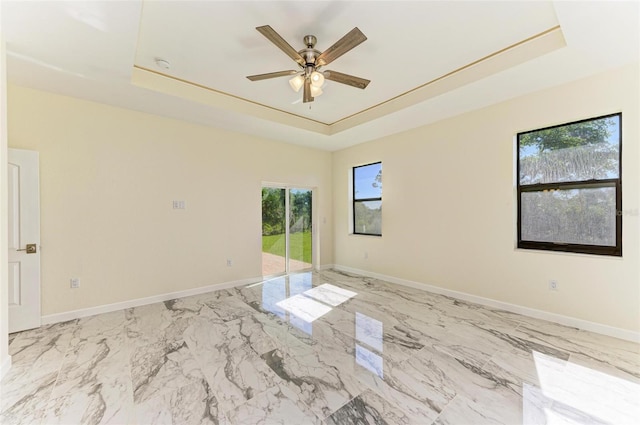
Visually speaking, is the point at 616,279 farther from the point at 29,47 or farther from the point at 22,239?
the point at 22,239

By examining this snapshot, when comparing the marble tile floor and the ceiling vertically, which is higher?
the ceiling

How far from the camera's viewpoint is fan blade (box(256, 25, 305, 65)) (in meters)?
1.96

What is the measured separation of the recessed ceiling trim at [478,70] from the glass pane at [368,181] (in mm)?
1381

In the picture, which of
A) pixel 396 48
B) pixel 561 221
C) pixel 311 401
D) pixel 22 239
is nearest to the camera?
pixel 311 401

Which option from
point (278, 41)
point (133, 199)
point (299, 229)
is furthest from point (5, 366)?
point (299, 229)

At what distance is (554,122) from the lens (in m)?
3.09

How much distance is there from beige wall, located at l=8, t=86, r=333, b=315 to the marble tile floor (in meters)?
0.63

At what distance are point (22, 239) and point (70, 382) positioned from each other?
201 centimetres

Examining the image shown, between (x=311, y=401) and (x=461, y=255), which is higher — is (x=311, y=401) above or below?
below

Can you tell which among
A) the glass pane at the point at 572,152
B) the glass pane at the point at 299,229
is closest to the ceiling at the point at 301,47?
the glass pane at the point at 572,152

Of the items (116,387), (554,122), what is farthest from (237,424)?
(554,122)

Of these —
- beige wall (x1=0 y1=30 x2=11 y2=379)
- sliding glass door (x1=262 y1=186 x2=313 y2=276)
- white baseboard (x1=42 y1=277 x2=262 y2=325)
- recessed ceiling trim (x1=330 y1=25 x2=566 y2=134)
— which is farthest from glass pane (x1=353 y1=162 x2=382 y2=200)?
beige wall (x1=0 y1=30 x2=11 y2=379)

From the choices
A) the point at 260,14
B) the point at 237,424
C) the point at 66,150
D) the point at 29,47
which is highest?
the point at 260,14

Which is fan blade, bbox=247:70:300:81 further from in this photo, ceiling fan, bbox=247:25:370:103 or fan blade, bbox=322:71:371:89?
fan blade, bbox=322:71:371:89
